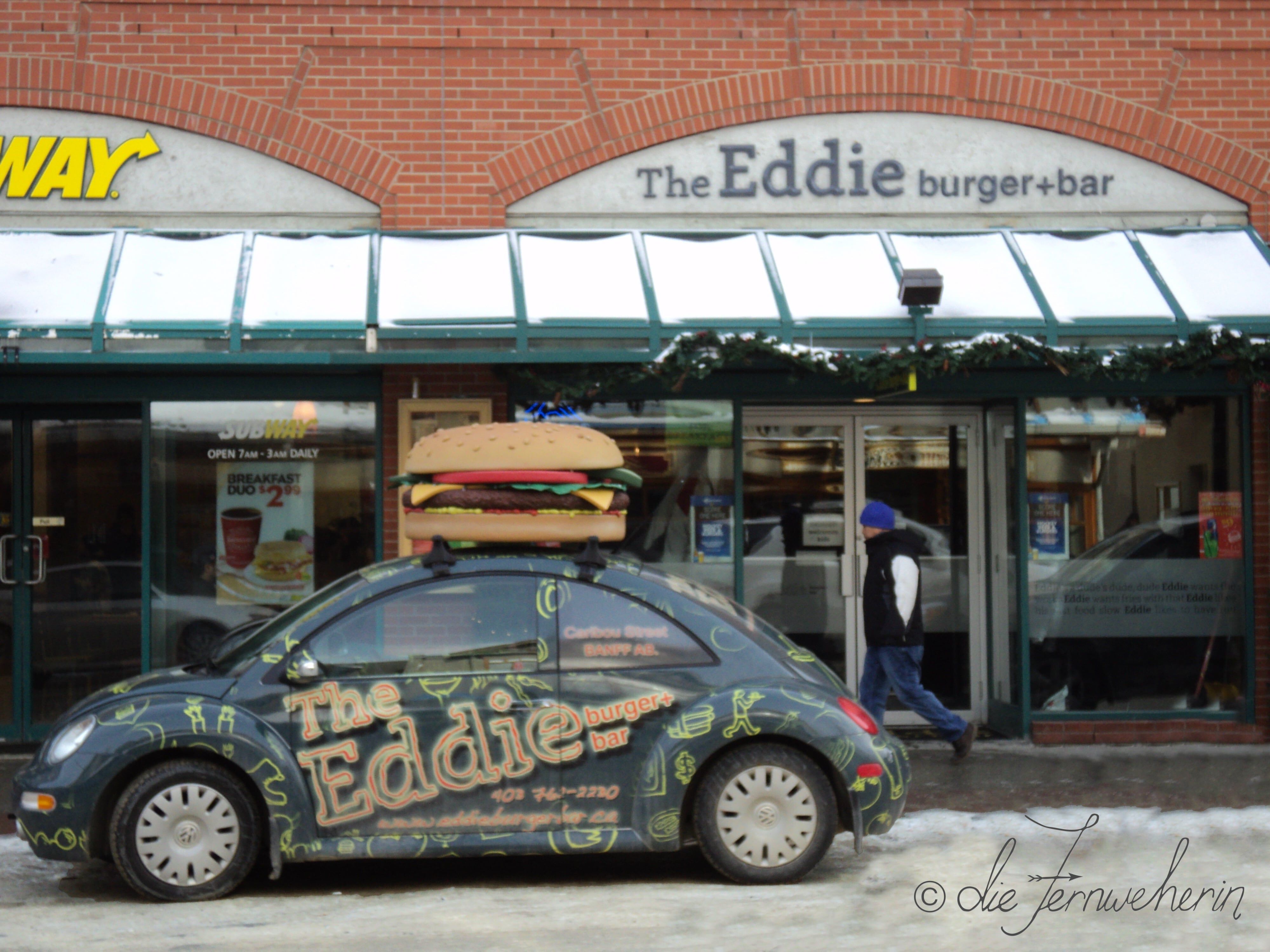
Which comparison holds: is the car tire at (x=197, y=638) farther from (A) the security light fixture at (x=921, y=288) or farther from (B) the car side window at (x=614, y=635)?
(A) the security light fixture at (x=921, y=288)

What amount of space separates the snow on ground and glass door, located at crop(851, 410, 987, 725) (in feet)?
10.3

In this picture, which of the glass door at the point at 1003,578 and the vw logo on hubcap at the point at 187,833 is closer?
the vw logo on hubcap at the point at 187,833

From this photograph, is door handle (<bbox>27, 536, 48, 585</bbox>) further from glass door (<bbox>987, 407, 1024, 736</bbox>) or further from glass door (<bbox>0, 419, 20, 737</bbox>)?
glass door (<bbox>987, 407, 1024, 736</bbox>)

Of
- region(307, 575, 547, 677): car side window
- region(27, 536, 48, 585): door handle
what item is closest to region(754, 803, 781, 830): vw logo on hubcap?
region(307, 575, 547, 677): car side window

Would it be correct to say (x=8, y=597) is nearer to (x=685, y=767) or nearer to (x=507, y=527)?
(x=507, y=527)

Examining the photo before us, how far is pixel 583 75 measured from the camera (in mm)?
9492

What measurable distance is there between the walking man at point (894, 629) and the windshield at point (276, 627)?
3.54 metres

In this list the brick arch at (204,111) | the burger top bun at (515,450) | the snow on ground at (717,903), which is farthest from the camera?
the brick arch at (204,111)

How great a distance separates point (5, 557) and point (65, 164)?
9.32ft

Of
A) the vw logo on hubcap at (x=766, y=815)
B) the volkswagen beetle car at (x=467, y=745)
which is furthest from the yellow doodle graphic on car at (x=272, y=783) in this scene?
the vw logo on hubcap at (x=766, y=815)

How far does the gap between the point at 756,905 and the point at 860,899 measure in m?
0.49

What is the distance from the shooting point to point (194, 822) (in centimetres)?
566

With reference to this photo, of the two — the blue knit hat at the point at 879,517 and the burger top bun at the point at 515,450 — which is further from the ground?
the burger top bun at the point at 515,450

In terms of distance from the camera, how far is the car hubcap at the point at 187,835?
18.5 feet
